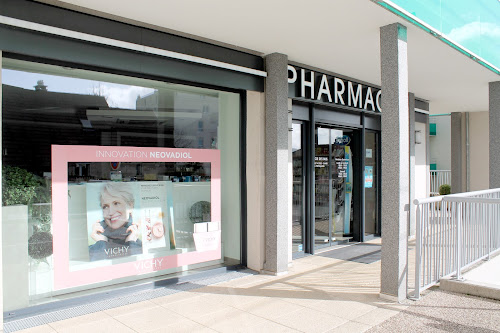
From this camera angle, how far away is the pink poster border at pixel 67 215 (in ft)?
13.7

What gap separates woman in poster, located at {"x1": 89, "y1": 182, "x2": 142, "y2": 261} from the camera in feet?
15.1

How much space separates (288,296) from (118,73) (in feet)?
10.9

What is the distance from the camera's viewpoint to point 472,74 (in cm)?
702

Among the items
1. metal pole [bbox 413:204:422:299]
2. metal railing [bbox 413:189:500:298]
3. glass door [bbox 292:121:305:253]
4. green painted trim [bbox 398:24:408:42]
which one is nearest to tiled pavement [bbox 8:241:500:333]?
metal pole [bbox 413:204:422:299]

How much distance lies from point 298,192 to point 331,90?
1897 millimetres

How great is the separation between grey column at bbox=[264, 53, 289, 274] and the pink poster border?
847mm

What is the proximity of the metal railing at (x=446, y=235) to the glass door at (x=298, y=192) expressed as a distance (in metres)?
2.29

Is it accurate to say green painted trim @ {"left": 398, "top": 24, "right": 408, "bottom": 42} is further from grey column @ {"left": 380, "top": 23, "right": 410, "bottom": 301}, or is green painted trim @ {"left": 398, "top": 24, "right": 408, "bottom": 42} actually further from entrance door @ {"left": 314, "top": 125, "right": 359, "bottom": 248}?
entrance door @ {"left": 314, "top": 125, "right": 359, "bottom": 248}

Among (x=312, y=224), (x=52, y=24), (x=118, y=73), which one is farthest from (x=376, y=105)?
(x=52, y=24)

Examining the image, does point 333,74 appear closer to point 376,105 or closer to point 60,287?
Result: point 376,105

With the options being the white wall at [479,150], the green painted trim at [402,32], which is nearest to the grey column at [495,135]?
the green painted trim at [402,32]

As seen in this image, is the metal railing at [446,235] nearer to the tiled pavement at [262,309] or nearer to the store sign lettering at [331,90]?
the tiled pavement at [262,309]

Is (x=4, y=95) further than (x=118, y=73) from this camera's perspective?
No

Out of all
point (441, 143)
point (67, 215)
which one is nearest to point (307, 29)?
point (67, 215)
